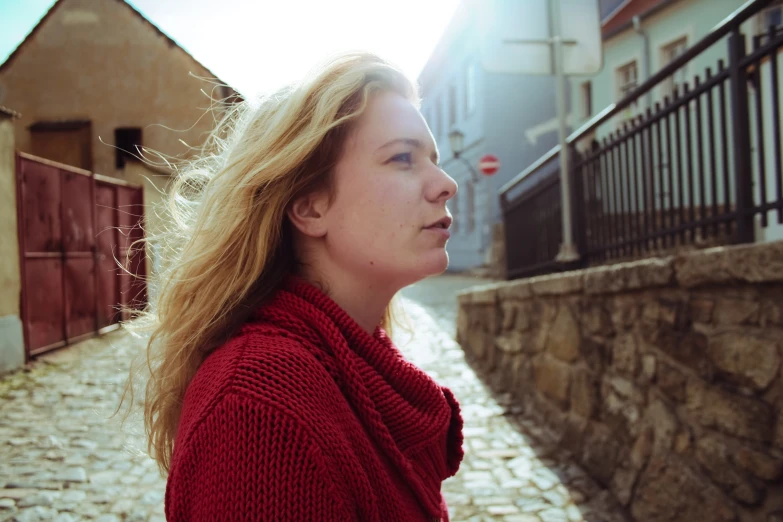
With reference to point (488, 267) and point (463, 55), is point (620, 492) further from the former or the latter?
point (463, 55)

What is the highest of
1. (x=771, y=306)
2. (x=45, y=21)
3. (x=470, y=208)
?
(x=45, y=21)

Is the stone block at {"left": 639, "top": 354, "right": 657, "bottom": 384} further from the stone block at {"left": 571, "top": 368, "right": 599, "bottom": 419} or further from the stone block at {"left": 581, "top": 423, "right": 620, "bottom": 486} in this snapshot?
the stone block at {"left": 571, "top": 368, "right": 599, "bottom": 419}

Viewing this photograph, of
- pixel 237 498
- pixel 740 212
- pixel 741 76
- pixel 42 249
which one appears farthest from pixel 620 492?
pixel 42 249

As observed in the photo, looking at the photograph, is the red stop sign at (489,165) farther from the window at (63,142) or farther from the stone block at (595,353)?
the stone block at (595,353)

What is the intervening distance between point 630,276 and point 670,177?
104cm

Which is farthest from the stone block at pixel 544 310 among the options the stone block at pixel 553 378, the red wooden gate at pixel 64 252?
the red wooden gate at pixel 64 252

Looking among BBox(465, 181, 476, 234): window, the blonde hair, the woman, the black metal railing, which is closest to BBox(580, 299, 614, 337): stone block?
the black metal railing

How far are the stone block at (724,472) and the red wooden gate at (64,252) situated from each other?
5.54 meters

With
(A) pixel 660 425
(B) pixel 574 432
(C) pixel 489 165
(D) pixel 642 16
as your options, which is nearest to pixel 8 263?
(B) pixel 574 432

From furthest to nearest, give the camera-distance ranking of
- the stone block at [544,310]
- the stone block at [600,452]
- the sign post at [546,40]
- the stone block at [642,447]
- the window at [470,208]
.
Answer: the window at [470,208]
the sign post at [546,40]
the stone block at [544,310]
the stone block at [600,452]
the stone block at [642,447]

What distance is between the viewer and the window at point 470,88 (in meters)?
19.0

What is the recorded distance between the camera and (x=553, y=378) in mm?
4418

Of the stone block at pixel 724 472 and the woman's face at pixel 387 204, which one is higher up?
the woman's face at pixel 387 204

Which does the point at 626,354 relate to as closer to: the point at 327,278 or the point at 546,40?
the point at 327,278
